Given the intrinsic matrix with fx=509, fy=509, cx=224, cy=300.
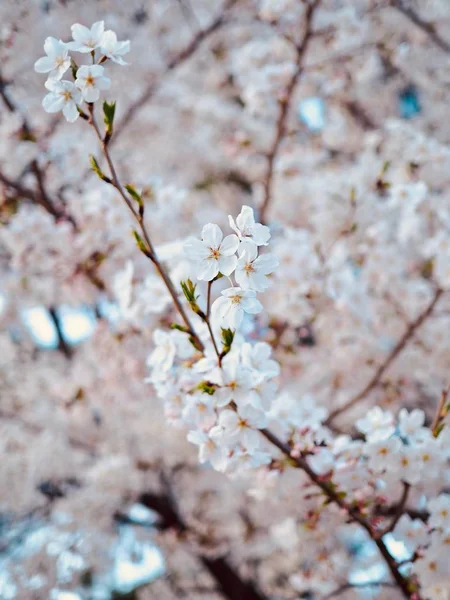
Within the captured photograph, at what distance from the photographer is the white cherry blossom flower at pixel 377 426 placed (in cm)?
148

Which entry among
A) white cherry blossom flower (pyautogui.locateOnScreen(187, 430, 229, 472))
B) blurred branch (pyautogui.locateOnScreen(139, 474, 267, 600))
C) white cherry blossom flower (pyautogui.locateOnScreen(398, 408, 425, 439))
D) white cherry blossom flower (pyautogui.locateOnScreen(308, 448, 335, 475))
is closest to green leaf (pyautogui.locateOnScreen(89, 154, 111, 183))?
white cherry blossom flower (pyautogui.locateOnScreen(187, 430, 229, 472))

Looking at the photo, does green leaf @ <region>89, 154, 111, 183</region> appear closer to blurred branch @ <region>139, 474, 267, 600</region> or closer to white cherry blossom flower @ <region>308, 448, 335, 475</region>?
white cherry blossom flower @ <region>308, 448, 335, 475</region>

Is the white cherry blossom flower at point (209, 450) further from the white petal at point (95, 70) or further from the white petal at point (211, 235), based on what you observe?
the white petal at point (95, 70)

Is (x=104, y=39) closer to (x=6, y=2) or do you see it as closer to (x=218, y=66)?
(x=6, y=2)

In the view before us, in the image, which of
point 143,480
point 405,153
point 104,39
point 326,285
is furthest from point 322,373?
point 104,39

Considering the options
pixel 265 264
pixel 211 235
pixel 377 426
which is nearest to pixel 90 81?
pixel 211 235

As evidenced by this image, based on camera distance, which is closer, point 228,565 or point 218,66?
point 228,565

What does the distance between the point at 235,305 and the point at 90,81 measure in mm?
613

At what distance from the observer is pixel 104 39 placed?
1.20 metres

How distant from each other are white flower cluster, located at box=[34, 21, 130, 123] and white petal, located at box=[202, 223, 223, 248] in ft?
1.43

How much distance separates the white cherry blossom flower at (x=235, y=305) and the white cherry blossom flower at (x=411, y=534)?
3.24 ft

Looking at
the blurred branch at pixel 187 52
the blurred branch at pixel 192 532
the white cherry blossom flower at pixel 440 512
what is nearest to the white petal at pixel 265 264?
the white cherry blossom flower at pixel 440 512

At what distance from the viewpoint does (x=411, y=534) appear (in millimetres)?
1558

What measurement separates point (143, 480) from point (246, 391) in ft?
10.8
